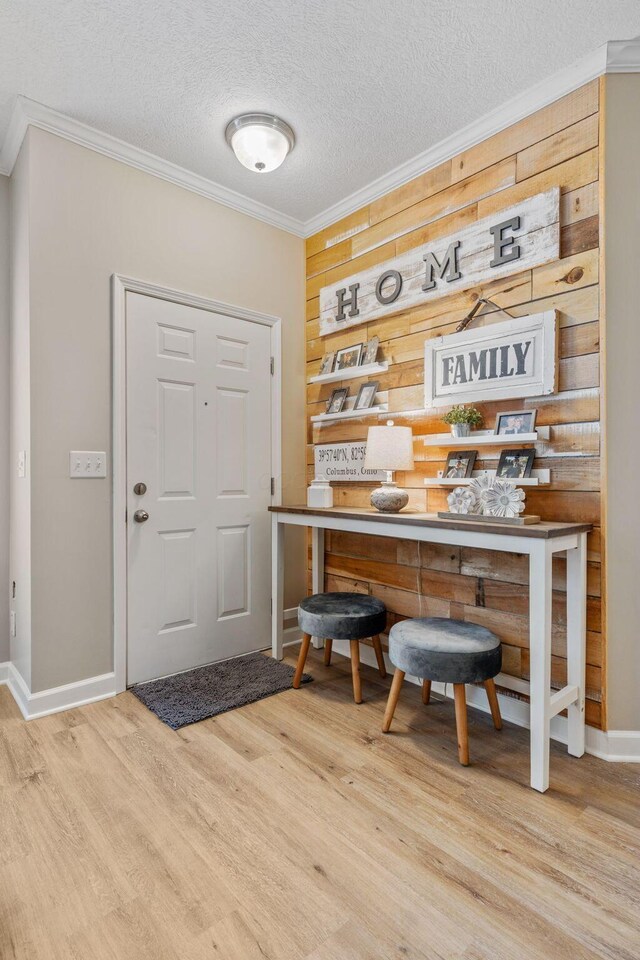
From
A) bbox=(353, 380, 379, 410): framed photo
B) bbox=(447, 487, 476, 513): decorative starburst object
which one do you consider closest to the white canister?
bbox=(353, 380, 379, 410): framed photo

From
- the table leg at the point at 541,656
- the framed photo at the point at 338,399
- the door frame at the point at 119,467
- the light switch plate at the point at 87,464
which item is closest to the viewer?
the table leg at the point at 541,656

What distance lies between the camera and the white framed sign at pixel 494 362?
204cm

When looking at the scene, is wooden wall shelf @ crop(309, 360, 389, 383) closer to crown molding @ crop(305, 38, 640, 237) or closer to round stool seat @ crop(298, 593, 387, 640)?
crown molding @ crop(305, 38, 640, 237)

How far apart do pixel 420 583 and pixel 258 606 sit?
1.01 meters

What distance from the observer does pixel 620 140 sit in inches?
75.5

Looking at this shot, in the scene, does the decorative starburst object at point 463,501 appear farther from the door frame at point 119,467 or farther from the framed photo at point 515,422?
the door frame at point 119,467

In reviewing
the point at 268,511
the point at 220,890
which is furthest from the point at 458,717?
the point at 268,511

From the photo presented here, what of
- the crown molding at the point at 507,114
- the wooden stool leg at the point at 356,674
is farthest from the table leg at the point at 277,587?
the crown molding at the point at 507,114

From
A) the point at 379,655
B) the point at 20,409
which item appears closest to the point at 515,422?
the point at 379,655

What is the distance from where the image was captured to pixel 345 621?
7.57 feet

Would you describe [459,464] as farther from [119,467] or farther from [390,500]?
[119,467]

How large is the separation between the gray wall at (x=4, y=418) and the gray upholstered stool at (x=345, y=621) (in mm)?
1503

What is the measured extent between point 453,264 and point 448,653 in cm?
173

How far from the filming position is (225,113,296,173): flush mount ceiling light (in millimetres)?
2266
